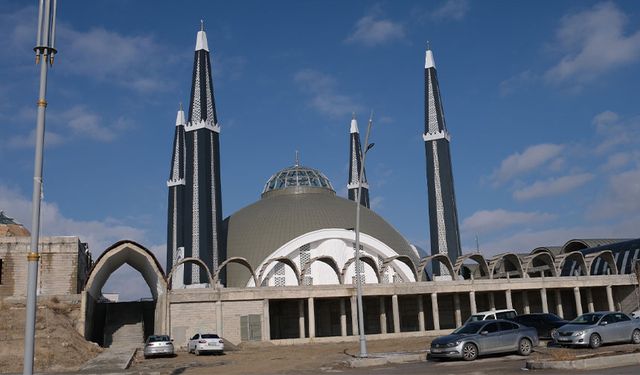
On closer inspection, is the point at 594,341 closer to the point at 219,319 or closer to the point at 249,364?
the point at 249,364

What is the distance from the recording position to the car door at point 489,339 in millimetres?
21948

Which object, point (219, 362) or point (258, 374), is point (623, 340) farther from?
point (219, 362)

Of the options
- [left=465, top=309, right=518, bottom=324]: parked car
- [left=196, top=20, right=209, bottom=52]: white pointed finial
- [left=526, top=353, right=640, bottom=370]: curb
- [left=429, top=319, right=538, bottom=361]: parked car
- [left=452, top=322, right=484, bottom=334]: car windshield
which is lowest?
[left=526, top=353, right=640, bottom=370]: curb

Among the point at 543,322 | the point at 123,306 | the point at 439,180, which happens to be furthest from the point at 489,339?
the point at 439,180

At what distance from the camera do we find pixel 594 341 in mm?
23250

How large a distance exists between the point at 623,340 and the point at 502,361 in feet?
20.9

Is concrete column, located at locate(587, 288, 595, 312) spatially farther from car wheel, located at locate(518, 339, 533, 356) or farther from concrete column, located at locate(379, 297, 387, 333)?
car wheel, located at locate(518, 339, 533, 356)

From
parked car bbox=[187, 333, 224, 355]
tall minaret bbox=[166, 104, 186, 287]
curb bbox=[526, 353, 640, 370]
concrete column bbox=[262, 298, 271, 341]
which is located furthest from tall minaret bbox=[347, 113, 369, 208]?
curb bbox=[526, 353, 640, 370]

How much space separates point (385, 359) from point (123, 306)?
1268 inches

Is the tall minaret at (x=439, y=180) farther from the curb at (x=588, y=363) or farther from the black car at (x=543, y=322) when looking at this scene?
the curb at (x=588, y=363)

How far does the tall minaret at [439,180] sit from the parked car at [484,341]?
141ft

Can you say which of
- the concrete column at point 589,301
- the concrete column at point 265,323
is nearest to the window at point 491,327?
the concrete column at point 265,323

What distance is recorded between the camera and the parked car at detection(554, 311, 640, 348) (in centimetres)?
2320

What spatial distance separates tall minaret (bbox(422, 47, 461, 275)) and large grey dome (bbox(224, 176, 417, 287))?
473 centimetres
